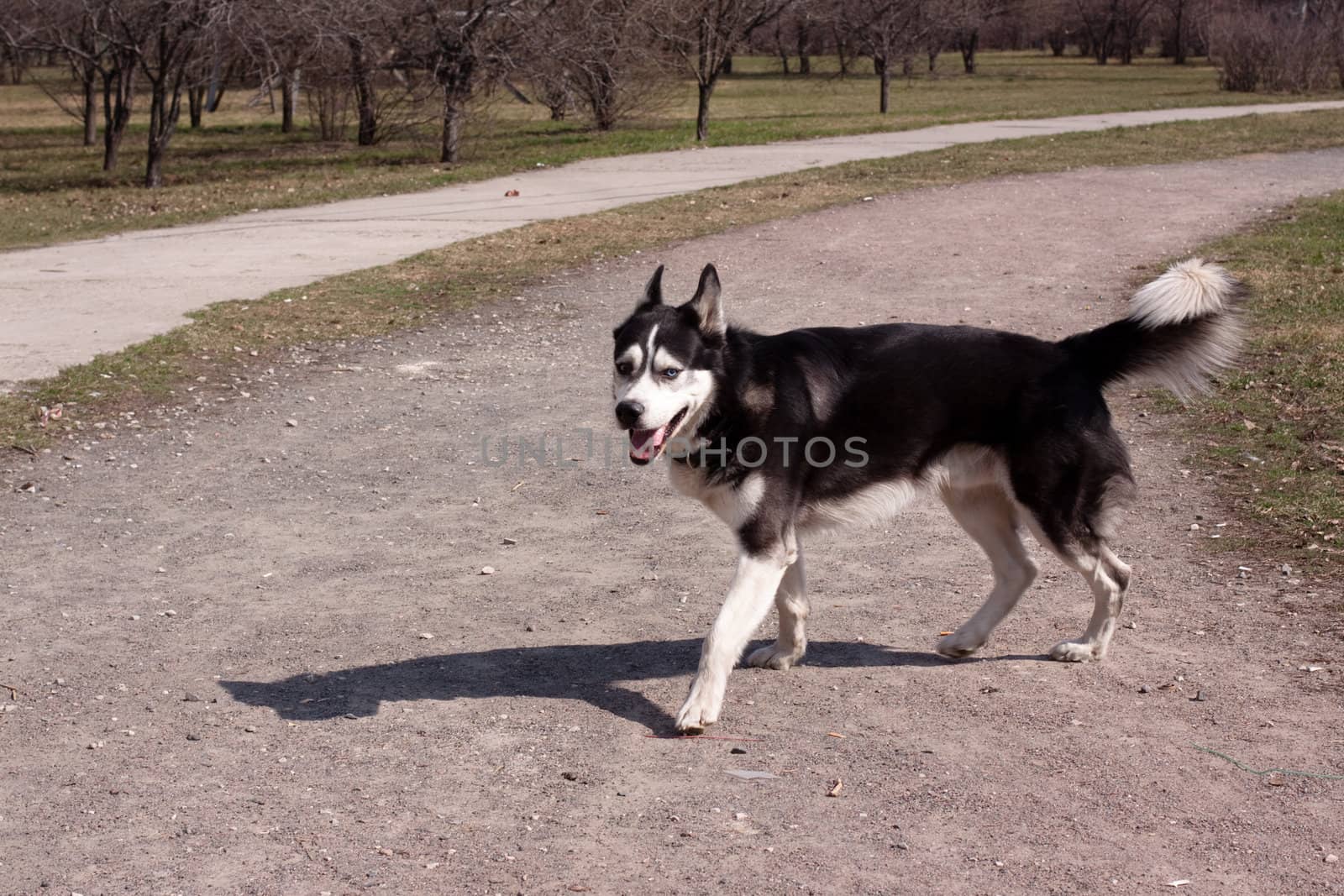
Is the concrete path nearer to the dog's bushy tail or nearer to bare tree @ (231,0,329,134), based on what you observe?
bare tree @ (231,0,329,134)

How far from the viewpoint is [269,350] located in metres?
10.3

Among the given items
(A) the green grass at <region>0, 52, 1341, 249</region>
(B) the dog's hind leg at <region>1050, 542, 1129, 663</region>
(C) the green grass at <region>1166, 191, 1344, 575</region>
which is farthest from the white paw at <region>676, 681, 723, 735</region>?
(A) the green grass at <region>0, 52, 1341, 249</region>

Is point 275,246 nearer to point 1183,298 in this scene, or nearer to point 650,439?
point 650,439

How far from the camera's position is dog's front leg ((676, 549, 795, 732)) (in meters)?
4.69

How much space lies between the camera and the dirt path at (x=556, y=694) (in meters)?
3.92

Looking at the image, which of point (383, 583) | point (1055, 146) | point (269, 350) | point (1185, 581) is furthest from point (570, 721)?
point (1055, 146)

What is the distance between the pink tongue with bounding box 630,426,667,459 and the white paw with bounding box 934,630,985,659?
1411 millimetres

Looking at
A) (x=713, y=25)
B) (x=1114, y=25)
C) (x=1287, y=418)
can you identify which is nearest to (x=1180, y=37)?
(x=1114, y=25)

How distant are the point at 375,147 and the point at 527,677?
22.8m

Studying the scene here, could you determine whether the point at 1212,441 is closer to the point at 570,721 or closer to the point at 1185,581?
the point at 1185,581

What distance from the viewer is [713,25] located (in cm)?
2661

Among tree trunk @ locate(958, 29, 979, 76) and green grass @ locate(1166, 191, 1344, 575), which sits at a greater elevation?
tree trunk @ locate(958, 29, 979, 76)

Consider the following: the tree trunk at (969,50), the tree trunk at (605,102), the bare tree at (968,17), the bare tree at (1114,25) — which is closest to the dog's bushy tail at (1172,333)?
the tree trunk at (605,102)

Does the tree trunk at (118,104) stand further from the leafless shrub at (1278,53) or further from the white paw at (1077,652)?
the leafless shrub at (1278,53)
